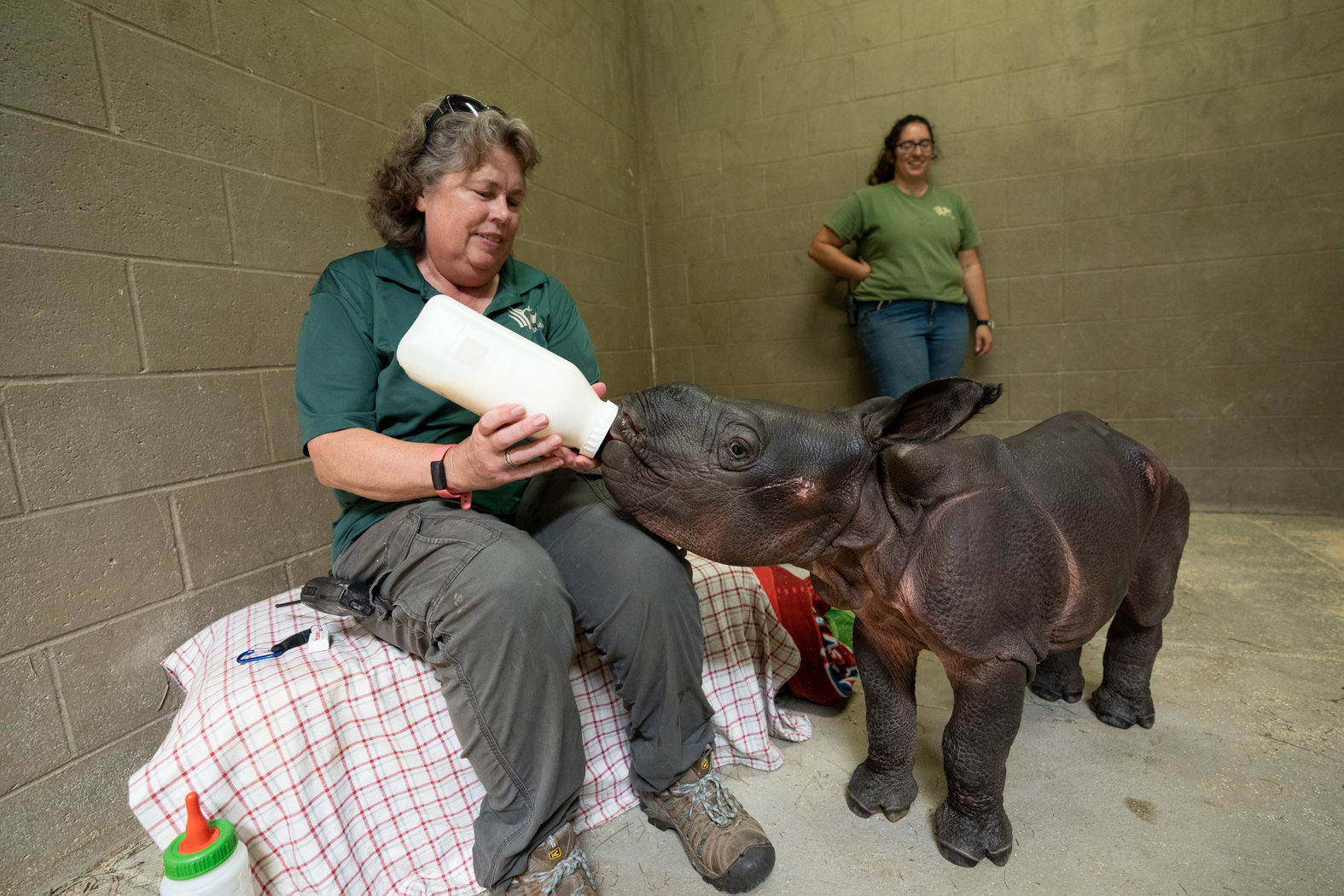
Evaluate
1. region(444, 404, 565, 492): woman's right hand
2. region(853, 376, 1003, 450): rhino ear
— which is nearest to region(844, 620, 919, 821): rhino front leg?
region(853, 376, 1003, 450): rhino ear

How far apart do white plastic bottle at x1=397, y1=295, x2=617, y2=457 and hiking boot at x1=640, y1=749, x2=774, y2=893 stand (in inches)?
35.5

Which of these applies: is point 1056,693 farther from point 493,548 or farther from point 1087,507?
point 493,548

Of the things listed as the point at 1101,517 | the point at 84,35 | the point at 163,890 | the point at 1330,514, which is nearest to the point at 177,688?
the point at 163,890

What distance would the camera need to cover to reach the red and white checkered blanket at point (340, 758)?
4.06 ft

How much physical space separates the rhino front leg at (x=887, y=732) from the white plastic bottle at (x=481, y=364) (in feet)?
2.93

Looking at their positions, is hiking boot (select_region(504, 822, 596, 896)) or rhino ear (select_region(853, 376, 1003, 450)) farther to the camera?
hiking boot (select_region(504, 822, 596, 896))

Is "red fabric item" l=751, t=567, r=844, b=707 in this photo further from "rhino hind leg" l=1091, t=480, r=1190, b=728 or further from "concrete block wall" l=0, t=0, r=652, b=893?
"concrete block wall" l=0, t=0, r=652, b=893

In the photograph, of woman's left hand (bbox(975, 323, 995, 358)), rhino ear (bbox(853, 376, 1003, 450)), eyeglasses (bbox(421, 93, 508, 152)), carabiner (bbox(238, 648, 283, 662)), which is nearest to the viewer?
rhino ear (bbox(853, 376, 1003, 450))

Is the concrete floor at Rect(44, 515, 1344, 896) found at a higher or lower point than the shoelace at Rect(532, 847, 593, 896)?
lower

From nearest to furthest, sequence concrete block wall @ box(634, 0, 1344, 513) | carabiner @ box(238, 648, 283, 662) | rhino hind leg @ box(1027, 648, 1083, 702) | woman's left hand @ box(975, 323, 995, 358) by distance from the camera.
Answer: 1. carabiner @ box(238, 648, 283, 662)
2. rhino hind leg @ box(1027, 648, 1083, 702)
3. concrete block wall @ box(634, 0, 1344, 513)
4. woman's left hand @ box(975, 323, 995, 358)

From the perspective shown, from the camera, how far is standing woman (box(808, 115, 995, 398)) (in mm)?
3525

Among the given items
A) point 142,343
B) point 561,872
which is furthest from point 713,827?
point 142,343

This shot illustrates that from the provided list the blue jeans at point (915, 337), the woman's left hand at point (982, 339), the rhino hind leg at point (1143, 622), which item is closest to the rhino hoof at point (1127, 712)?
the rhino hind leg at point (1143, 622)

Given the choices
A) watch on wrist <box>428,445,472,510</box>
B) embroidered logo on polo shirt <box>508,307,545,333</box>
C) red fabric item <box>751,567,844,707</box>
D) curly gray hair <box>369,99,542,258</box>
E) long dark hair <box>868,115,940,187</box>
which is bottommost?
red fabric item <box>751,567,844,707</box>
